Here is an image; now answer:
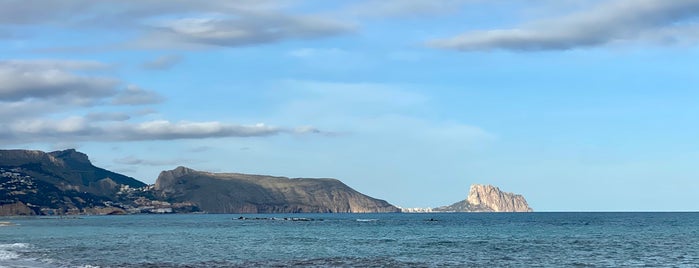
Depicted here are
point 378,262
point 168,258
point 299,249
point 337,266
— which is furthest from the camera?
point 299,249

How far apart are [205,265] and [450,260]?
25.2m

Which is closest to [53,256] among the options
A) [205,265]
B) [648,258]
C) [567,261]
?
[205,265]

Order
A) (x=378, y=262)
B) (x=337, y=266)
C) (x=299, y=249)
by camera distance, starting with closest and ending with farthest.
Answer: (x=337, y=266)
(x=378, y=262)
(x=299, y=249)

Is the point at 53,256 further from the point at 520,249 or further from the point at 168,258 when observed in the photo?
the point at 520,249

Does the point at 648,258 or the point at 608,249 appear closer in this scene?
the point at 648,258

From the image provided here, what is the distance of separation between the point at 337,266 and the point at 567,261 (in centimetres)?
2512

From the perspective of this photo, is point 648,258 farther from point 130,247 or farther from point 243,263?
point 130,247

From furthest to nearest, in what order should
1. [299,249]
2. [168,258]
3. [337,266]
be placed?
[299,249]
[168,258]
[337,266]

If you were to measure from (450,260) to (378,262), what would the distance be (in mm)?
8525

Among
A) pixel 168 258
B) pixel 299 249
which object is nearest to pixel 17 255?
pixel 168 258

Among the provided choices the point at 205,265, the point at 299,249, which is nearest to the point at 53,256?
the point at 205,265

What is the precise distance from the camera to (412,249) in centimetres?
10262

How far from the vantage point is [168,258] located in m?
84.9

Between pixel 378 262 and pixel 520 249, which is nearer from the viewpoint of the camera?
pixel 378 262
